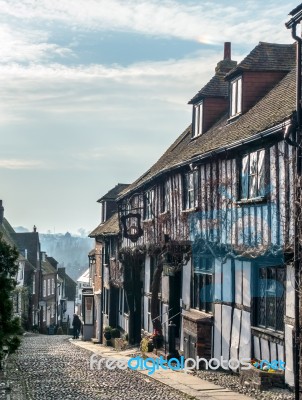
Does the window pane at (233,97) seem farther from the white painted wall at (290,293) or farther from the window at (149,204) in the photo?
the white painted wall at (290,293)

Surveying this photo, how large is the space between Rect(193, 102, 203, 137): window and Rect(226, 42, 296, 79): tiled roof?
3.43 m

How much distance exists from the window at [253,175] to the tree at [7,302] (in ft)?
18.7

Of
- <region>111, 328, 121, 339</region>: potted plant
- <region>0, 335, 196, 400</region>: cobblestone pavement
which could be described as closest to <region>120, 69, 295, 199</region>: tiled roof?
<region>0, 335, 196, 400</region>: cobblestone pavement

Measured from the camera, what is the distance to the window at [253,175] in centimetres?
1443

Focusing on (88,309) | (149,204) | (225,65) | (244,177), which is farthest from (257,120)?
(88,309)

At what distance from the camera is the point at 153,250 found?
22.9m

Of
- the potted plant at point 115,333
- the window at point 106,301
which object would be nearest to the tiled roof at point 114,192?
the window at point 106,301

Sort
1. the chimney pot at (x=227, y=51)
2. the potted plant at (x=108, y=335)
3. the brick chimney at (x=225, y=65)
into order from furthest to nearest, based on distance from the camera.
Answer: the potted plant at (x=108, y=335) → the chimney pot at (x=227, y=51) → the brick chimney at (x=225, y=65)

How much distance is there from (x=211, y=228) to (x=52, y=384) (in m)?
5.87

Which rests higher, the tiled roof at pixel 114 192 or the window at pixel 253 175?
the tiled roof at pixel 114 192

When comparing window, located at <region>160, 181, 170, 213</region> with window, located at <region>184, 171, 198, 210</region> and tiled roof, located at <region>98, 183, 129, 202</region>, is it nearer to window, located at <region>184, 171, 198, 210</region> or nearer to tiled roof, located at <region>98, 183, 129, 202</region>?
window, located at <region>184, 171, 198, 210</region>

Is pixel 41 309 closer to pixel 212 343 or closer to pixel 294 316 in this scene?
pixel 212 343

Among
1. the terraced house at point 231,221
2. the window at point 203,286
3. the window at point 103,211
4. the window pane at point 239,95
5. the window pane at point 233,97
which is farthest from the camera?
the window at point 103,211

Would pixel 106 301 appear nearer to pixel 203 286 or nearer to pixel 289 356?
pixel 203 286
